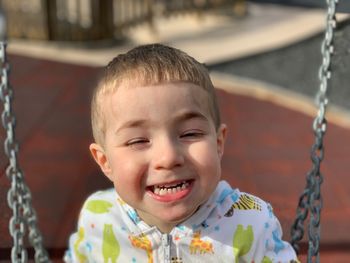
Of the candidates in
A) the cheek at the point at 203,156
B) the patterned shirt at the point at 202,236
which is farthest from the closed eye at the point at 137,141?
the patterned shirt at the point at 202,236

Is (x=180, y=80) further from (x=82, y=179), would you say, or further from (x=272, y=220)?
(x=82, y=179)

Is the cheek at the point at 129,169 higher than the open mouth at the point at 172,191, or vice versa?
the cheek at the point at 129,169

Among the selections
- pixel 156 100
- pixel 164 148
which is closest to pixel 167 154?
pixel 164 148

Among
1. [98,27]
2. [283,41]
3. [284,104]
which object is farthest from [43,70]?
[283,41]

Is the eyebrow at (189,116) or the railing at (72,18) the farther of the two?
the railing at (72,18)

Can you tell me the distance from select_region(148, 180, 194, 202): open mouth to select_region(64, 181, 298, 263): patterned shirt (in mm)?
161

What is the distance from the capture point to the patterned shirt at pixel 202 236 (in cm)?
137

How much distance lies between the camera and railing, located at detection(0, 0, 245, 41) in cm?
702

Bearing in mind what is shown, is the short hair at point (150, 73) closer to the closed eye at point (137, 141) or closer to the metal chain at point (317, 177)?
the closed eye at point (137, 141)

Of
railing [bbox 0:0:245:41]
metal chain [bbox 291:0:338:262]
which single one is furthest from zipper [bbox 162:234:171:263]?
railing [bbox 0:0:245:41]

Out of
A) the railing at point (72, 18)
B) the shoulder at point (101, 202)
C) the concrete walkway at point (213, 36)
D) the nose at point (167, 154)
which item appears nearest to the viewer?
the nose at point (167, 154)

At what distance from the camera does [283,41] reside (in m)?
6.97

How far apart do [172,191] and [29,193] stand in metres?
0.39

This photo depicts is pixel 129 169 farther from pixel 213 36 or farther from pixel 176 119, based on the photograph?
pixel 213 36
